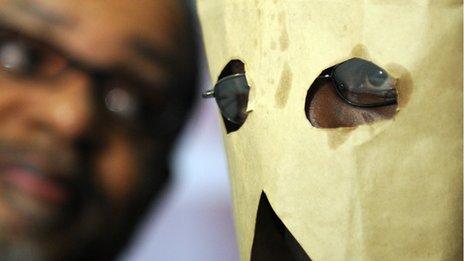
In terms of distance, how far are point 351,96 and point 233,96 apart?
0.50 feet

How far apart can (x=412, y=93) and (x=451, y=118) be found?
0.05 m

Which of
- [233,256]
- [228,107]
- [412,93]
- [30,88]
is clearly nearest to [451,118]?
[412,93]

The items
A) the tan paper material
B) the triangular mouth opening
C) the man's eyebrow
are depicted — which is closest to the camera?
the tan paper material

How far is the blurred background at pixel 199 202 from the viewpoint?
110 centimetres

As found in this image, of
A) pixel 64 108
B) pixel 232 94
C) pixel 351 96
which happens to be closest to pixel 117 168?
pixel 64 108

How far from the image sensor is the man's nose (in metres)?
1.08

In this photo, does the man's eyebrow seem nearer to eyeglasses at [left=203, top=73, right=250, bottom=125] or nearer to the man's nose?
the man's nose

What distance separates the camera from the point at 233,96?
2.45 feet

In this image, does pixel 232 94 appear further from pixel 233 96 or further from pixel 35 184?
pixel 35 184

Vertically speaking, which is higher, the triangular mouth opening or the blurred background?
the triangular mouth opening

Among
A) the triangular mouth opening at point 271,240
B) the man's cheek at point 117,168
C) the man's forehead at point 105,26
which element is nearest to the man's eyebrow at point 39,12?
the man's forehead at point 105,26

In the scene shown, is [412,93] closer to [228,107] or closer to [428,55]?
[428,55]

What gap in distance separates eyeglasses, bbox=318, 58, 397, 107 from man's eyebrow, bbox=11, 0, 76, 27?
1.91ft

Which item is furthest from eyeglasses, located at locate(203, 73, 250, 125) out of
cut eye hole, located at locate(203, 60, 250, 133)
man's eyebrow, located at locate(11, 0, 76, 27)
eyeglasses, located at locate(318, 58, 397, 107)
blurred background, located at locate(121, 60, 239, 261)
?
man's eyebrow, located at locate(11, 0, 76, 27)
